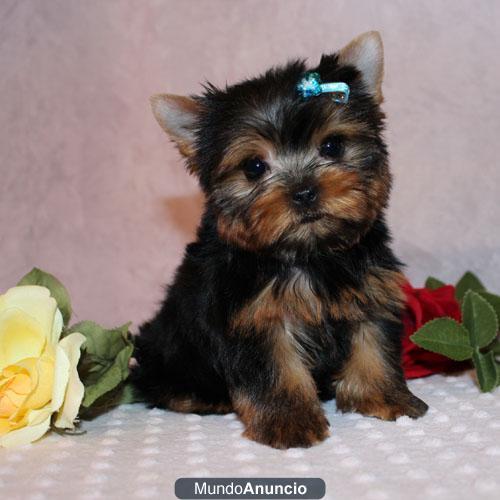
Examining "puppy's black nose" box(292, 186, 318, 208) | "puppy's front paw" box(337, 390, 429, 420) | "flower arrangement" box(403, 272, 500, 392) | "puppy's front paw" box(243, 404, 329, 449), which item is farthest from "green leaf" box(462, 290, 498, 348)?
"puppy's black nose" box(292, 186, 318, 208)

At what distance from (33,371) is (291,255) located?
1053 millimetres

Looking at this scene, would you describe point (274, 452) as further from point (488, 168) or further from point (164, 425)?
point (488, 168)

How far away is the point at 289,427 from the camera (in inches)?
124

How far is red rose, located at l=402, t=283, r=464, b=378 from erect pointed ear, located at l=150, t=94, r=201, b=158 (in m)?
1.24

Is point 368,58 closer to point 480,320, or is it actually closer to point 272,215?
point 272,215

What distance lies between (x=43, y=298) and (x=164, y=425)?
0.72 metres

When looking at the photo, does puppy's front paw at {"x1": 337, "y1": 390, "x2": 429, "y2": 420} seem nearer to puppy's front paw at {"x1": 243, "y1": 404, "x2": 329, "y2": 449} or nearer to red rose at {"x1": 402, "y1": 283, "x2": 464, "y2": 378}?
puppy's front paw at {"x1": 243, "y1": 404, "x2": 329, "y2": 449}

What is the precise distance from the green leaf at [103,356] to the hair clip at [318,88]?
3.96 ft

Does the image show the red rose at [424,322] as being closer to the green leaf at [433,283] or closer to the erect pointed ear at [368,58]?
the green leaf at [433,283]

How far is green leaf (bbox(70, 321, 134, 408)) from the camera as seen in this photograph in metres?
3.45

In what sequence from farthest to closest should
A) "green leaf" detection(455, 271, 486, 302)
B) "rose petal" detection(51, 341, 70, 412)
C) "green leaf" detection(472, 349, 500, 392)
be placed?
"green leaf" detection(455, 271, 486, 302), "green leaf" detection(472, 349, 500, 392), "rose petal" detection(51, 341, 70, 412)

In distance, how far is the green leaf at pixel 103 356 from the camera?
11.3 ft

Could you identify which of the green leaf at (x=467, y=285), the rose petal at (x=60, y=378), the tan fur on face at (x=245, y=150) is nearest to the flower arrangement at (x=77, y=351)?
the rose petal at (x=60, y=378)

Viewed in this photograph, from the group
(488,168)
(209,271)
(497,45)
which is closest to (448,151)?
(488,168)
